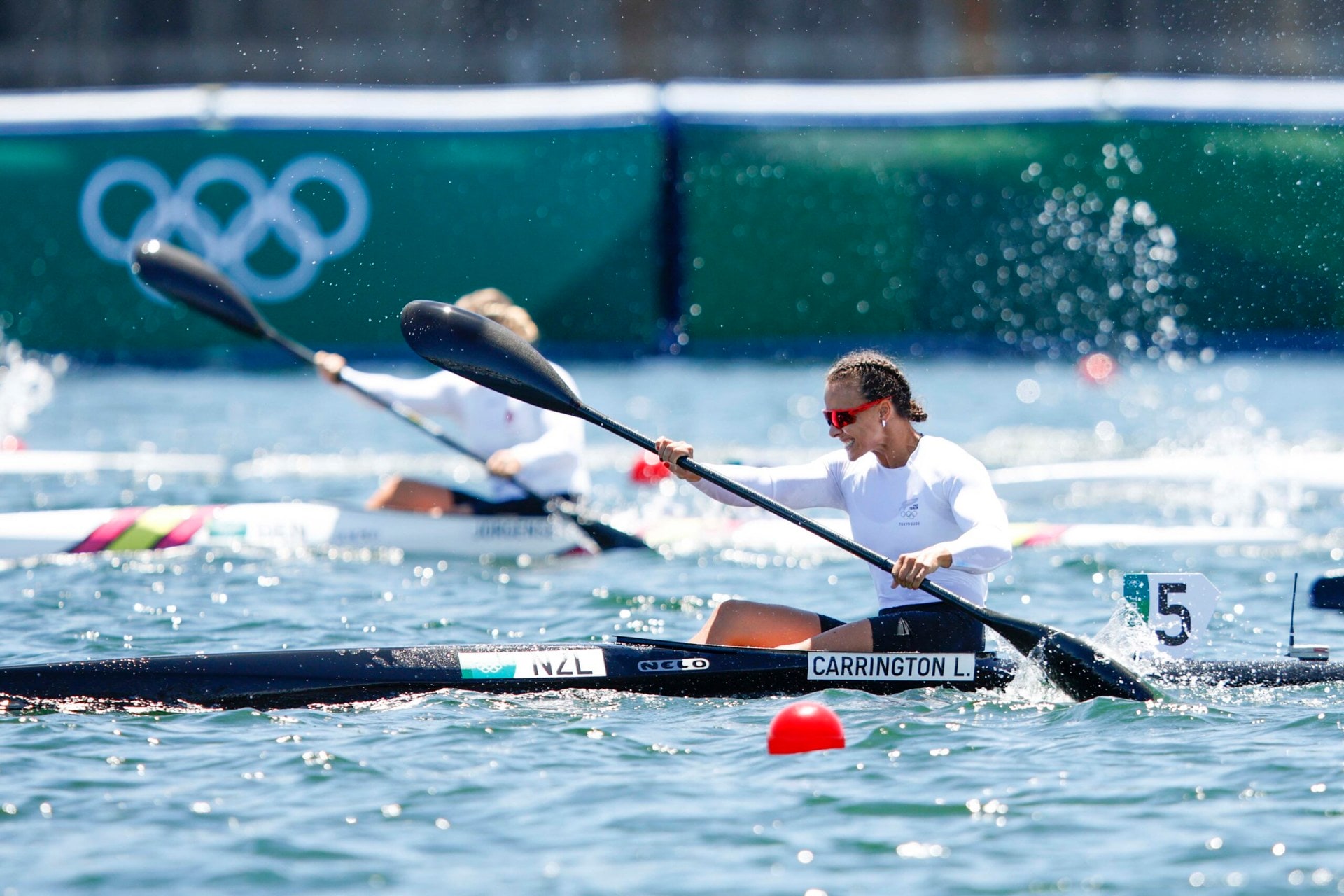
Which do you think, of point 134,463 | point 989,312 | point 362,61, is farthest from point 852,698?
point 362,61

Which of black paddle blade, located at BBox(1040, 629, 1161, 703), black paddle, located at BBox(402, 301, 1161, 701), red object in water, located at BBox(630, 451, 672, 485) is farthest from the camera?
red object in water, located at BBox(630, 451, 672, 485)

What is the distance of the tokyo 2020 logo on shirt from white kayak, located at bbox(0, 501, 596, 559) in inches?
259

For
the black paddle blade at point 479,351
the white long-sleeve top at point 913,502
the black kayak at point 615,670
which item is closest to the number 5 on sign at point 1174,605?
the black kayak at point 615,670

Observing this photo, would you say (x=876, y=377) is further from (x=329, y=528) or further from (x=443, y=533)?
(x=329, y=528)

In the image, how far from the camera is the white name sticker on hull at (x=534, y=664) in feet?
18.0

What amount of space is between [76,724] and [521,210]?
1060 centimetres

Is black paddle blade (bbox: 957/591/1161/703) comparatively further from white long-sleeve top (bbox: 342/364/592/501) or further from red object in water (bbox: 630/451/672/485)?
red object in water (bbox: 630/451/672/485)

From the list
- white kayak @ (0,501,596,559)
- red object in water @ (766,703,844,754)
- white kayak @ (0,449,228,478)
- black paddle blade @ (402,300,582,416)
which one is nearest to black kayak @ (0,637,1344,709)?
red object in water @ (766,703,844,754)

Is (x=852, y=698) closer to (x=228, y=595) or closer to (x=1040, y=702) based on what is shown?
(x=1040, y=702)

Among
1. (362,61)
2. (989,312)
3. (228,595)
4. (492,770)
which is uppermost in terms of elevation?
(362,61)

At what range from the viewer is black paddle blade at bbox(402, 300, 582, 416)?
239 inches

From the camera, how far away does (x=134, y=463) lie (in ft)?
36.6

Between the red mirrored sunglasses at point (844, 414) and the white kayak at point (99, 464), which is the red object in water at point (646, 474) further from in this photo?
the red mirrored sunglasses at point (844, 414)

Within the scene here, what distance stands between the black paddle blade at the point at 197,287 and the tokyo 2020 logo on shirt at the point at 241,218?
594 cm
